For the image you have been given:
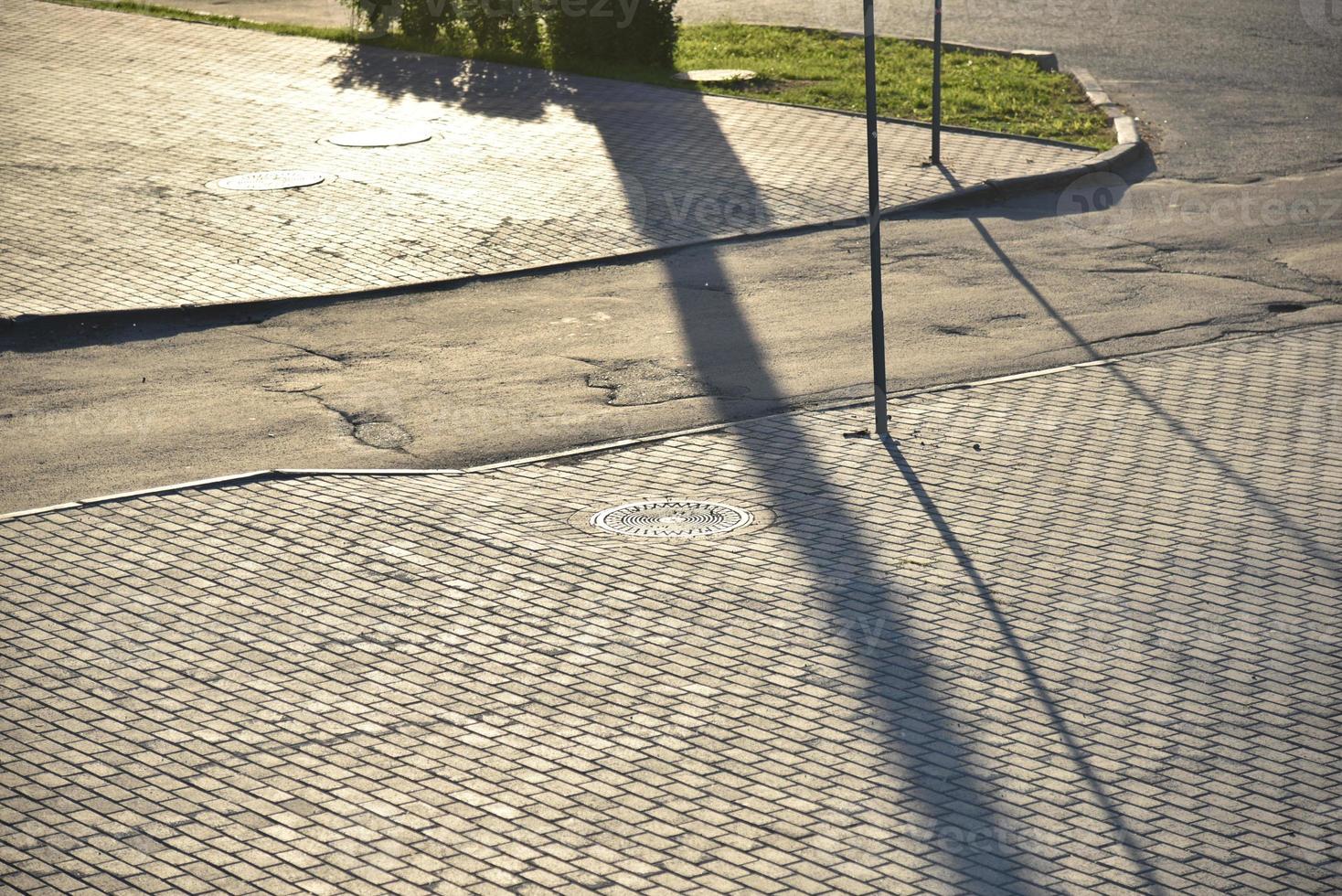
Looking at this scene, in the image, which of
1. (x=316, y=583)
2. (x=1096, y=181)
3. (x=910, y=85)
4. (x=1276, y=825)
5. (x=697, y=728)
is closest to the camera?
(x=1276, y=825)

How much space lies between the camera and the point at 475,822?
5371 mm

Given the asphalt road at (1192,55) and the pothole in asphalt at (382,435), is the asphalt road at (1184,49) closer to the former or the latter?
the asphalt road at (1192,55)

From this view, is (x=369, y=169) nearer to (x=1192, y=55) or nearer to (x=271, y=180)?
(x=271, y=180)

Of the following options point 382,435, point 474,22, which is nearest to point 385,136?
point 474,22

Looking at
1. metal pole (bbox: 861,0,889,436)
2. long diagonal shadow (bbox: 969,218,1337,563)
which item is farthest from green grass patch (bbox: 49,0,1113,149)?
metal pole (bbox: 861,0,889,436)

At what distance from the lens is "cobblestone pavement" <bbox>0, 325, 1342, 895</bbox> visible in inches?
204

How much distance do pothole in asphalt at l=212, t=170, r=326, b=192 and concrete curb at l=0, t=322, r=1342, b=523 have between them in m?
7.01

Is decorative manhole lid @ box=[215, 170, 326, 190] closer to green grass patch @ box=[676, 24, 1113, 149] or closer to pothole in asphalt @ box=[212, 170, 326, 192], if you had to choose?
pothole in asphalt @ box=[212, 170, 326, 192]

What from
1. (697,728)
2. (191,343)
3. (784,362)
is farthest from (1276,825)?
(191,343)

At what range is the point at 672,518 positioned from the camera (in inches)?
320

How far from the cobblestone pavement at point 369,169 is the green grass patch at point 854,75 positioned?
0.58 m

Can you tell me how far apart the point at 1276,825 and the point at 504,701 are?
2872 mm

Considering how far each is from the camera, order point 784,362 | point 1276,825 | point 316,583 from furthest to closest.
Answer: point 784,362 < point 316,583 < point 1276,825

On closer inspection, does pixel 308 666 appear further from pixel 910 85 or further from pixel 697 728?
pixel 910 85
